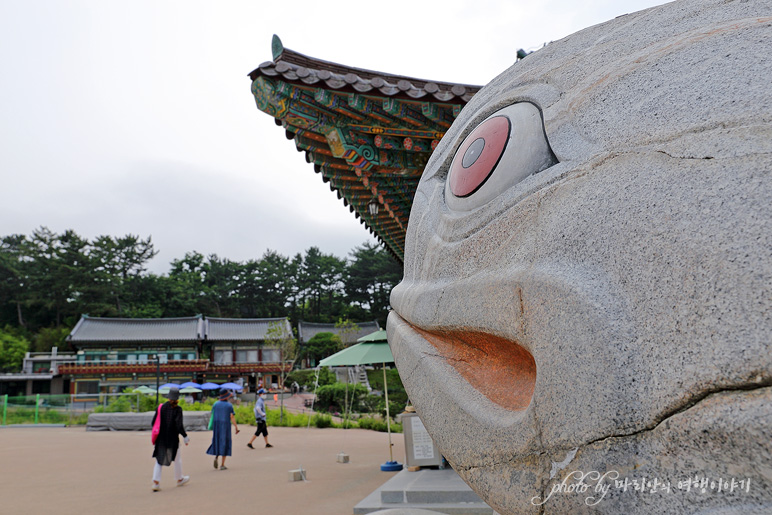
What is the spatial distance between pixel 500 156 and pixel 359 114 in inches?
129

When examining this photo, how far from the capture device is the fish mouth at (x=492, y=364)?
1.11 meters

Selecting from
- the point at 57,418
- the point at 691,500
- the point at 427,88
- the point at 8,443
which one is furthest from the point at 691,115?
the point at 57,418

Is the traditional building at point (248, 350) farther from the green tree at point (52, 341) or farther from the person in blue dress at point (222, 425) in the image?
the person in blue dress at point (222, 425)

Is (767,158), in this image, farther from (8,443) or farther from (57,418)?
(57,418)

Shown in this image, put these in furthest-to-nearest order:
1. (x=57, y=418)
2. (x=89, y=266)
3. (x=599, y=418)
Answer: (x=89, y=266) → (x=57, y=418) → (x=599, y=418)

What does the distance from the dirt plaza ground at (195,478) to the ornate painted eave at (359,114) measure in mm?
3478

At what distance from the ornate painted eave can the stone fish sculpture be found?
9.01 ft

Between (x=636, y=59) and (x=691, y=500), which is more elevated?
(x=636, y=59)

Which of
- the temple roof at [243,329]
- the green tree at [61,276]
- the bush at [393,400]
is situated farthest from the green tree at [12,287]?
the bush at [393,400]

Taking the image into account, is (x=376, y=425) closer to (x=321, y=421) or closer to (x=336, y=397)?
(x=321, y=421)

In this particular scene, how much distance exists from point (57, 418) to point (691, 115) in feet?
78.9

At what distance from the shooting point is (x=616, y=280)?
2.87 feet

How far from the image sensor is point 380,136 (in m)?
4.50

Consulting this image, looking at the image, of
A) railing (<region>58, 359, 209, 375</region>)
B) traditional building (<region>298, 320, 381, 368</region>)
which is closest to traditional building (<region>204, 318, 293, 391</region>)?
railing (<region>58, 359, 209, 375</region>)
